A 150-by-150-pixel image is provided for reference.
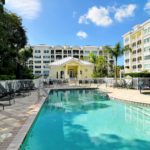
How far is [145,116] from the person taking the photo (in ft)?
47.6

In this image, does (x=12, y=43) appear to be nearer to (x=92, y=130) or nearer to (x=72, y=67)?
(x=72, y=67)

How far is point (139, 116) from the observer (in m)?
14.7

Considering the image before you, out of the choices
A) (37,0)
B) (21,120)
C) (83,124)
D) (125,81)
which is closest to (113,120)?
(83,124)

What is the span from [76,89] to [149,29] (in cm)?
3455

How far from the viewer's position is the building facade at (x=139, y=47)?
64.5 m

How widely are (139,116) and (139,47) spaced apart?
5800 centimetres

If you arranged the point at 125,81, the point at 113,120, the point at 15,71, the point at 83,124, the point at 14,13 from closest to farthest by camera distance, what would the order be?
the point at 83,124 → the point at 113,120 → the point at 125,81 → the point at 15,71 → the point at 14,13

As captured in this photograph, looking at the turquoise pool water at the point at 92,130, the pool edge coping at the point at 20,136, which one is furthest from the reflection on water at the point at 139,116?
the pool edge coping at the point at 20,136

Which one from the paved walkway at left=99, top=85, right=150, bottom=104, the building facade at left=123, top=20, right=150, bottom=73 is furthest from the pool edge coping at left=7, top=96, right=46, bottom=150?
the building facade at left=123, top=20, right=150, bottom=73

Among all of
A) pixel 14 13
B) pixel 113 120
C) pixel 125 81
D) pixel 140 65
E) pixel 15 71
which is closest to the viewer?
pixel 113 120

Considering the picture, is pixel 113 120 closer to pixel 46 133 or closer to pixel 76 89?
pixel 46 133

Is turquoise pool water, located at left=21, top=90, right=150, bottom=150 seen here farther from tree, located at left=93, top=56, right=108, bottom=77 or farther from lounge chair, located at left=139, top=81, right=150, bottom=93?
tree, located at left=93, top=56, right=108, bottom=77

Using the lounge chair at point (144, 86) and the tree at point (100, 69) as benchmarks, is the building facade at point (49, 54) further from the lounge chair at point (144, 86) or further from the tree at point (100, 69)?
the lounge chair at point (144, 86)

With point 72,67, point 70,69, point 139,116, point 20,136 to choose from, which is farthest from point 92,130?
point 70,69
